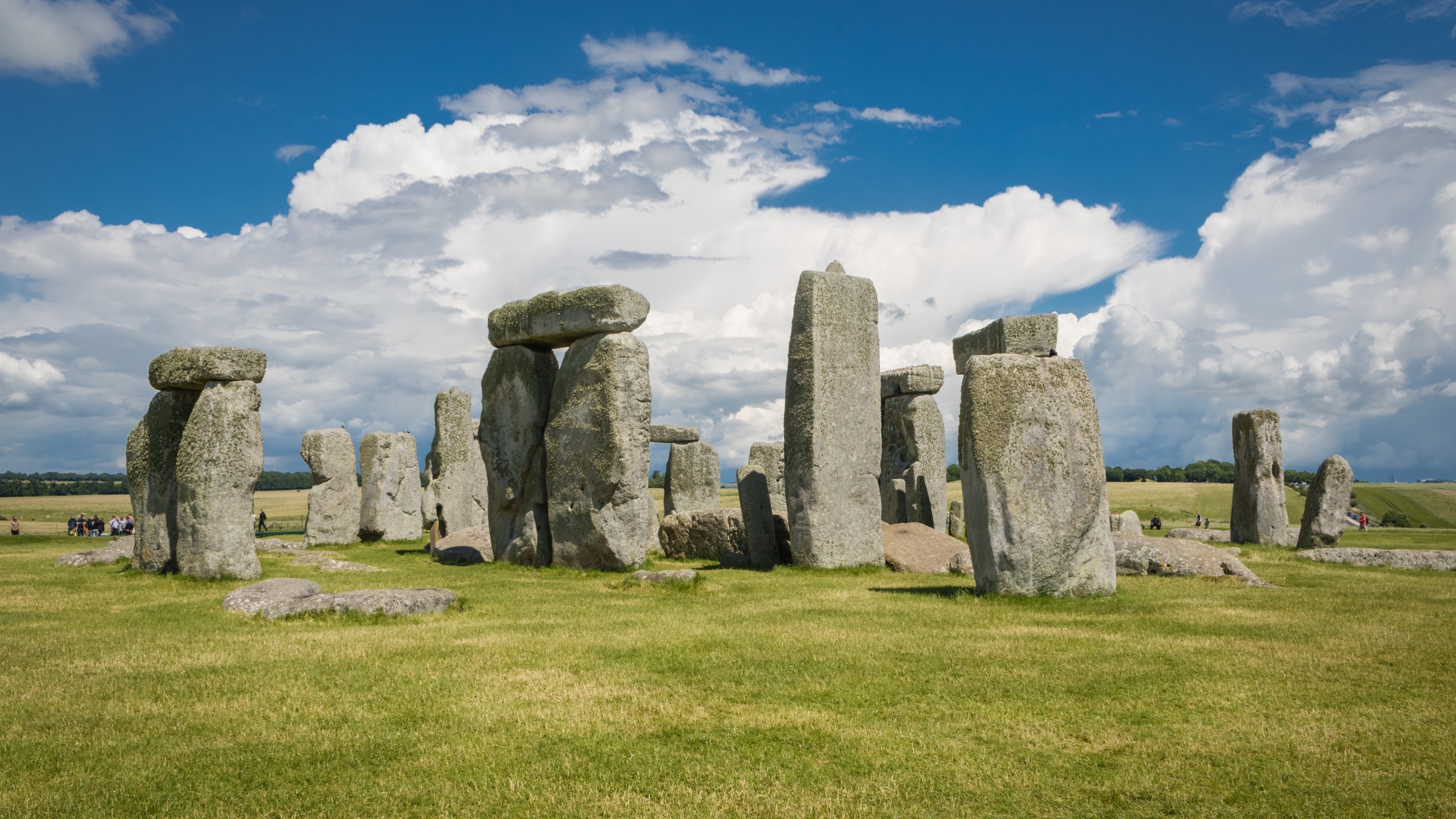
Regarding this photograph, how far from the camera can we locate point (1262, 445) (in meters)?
21.1

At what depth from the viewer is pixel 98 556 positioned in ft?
54.6

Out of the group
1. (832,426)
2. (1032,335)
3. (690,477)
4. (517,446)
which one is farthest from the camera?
(690,477)

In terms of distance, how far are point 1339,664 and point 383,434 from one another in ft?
71.3

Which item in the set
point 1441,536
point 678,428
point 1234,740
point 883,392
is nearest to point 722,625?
point 1234,740

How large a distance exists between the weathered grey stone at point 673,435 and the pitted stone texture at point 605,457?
33.7 ft

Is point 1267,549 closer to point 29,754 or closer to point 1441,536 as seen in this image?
point 1441,536

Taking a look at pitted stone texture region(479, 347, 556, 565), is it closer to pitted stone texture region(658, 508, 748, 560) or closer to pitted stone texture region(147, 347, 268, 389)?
pitted stone texture region(658, 508, 748, 560)

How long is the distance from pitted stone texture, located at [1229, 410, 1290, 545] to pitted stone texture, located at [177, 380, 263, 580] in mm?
20173

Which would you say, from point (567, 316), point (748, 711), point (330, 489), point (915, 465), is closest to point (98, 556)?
point (330, 489)

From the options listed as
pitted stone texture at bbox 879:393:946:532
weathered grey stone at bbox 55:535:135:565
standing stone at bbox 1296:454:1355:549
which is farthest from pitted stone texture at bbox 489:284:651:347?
standing stone at bbox 1296:454:1355:549

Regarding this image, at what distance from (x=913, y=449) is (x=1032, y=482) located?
455 inches

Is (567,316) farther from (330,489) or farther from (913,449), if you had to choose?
(330,489)

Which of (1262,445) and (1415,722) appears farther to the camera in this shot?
(1262,445)

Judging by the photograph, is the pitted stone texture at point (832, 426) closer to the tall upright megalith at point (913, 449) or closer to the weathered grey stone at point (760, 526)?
the weathered grey stone at point (760, 526)
